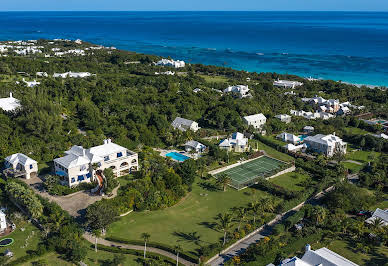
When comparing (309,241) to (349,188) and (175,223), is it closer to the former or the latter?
(349,188)

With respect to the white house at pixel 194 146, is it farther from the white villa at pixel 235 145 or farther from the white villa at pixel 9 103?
the white villa at pixel 9 103

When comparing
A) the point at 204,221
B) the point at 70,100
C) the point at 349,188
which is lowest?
the point at 204,221

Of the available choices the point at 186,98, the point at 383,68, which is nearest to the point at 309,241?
the point at 186,98

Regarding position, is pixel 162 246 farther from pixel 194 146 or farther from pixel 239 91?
pixel 239 91

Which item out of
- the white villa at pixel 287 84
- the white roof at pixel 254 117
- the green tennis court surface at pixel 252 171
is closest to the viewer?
the green tennis court surface at pixel 252 171

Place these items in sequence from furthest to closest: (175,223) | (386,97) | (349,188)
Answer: (386,97) → (349,188) → (175,223)

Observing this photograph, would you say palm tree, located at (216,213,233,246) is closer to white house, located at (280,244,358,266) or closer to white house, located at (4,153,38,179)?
white house, located at (280,244,358,266)

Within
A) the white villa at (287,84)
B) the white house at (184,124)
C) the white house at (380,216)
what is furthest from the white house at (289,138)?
the white villa at (287,84)
